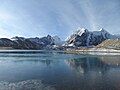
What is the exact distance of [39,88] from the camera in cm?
3400

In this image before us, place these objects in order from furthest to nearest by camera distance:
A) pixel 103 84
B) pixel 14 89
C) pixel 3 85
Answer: pixel 103 84
pixel 3 85
pixel 14 89

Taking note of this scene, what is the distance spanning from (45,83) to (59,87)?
4.32 m

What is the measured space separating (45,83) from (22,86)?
502cm

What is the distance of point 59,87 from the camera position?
35250 mm

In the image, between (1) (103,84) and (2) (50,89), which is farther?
(1) (103,84)

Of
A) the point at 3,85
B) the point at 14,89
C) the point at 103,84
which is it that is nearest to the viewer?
the point at 14,89

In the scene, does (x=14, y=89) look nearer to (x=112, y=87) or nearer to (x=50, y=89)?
(x=50, y=89)

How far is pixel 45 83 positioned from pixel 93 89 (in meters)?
9.37

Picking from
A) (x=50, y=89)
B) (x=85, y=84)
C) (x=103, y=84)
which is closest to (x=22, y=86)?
(x=50, y=89)

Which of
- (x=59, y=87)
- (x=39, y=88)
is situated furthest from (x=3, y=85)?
(x=59, y=87)

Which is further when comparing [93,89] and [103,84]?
[103,84]

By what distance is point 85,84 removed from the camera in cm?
3784

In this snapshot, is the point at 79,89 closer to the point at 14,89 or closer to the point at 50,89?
the point at 50,89

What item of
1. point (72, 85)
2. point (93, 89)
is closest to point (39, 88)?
point (72, 85)
